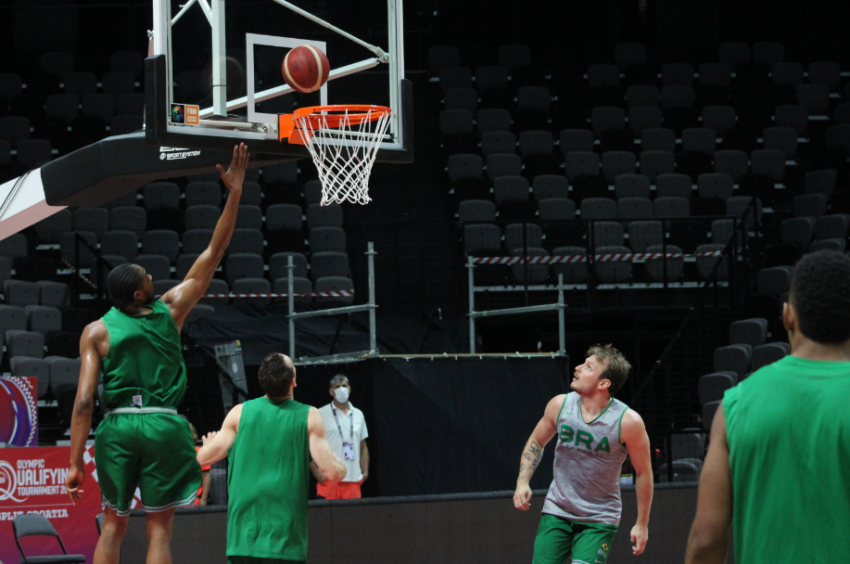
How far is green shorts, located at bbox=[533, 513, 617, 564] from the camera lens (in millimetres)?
6527

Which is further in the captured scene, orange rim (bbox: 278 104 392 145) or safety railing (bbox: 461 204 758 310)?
safety railing (bbox: 461 204 758 310)

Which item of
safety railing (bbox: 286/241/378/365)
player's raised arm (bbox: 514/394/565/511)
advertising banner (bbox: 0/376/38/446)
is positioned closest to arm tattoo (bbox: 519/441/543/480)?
player's raised arm (bbox: 514/394/565/511)

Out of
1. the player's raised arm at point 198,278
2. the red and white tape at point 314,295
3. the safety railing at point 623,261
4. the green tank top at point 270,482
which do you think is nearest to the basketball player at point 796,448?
the green tank top at point 270,482

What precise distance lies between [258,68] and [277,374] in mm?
2648

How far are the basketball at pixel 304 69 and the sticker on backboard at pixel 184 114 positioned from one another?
2.98 feet

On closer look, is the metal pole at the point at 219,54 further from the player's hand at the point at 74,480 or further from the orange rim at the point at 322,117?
the player's hand at the point at 74,480

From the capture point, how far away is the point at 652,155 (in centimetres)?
1855

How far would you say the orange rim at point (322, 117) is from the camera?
739 centimetres

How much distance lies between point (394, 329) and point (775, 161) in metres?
8.41

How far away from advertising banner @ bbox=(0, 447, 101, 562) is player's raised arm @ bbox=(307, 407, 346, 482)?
428 centimetres

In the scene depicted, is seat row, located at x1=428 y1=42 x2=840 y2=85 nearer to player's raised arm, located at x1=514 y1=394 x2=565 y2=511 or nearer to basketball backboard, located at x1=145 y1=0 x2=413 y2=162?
basketball backboard, located at x1=145 y1=0 x2=413 y2=162

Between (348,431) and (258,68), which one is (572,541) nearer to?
(258,68)

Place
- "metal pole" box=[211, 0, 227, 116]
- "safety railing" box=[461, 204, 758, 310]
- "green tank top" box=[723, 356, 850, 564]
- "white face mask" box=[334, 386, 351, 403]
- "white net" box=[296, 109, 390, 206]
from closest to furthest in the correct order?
"green tank top" box=[723, 356, 850, 564] < "metal pole" box=[211, 0, 227, 116] < "white net" box=[296, 109, 390, 206] < "white face mask" box=[334, 386, 351, 403] < "safety railing" box=[461, 204, 758, 310]

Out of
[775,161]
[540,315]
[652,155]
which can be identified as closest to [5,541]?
[540,315]
